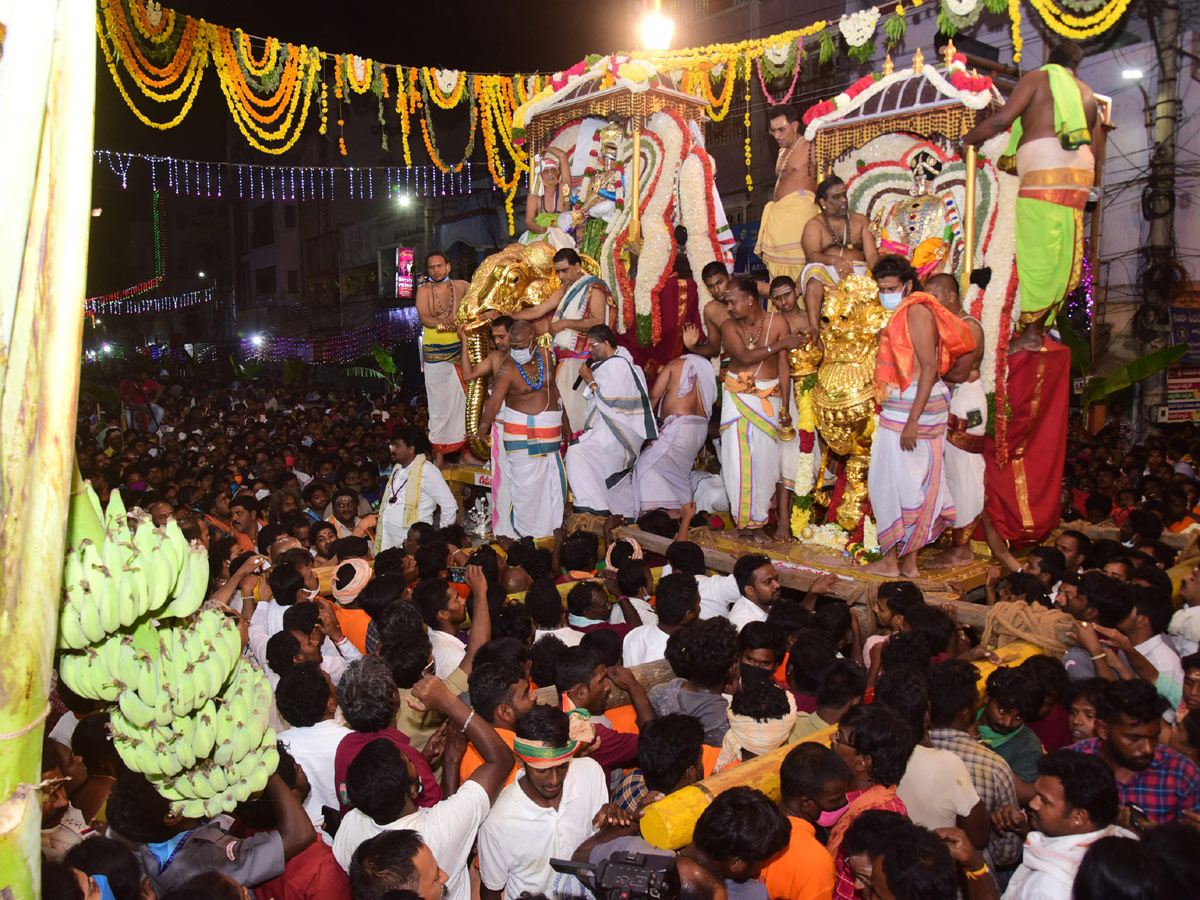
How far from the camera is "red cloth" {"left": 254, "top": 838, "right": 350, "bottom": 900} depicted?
8.36 ft

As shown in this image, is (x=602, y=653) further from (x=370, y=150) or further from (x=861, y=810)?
(x=370, y=150)

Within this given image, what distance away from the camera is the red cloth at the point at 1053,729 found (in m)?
3.66

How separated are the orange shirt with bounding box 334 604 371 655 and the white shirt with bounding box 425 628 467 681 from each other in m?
0.53

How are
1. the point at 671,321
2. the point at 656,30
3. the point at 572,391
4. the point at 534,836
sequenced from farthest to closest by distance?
the point at 656,30 < the point at 671,321 < the point at 572,391 < the point at 534,836

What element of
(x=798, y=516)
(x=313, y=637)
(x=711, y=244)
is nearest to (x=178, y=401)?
(x=711, y=244)

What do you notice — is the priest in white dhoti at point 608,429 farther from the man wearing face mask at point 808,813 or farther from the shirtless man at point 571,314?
the man wearing face mask at point 808,813

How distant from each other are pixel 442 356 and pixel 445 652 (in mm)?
5470

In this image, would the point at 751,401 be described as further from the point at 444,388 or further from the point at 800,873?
the point at 800,873

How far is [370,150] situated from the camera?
27375 mm

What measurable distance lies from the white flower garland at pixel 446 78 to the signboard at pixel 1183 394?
33.7 ft

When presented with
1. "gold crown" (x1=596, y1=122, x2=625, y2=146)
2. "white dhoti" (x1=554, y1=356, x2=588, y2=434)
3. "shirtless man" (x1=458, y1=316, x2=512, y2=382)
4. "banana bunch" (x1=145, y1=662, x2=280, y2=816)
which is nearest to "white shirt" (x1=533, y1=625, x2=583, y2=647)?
"banana bunch" (x1=145, y1=662, x2=280, y2=816)

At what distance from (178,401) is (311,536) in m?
13.3

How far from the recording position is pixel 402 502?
265 inches

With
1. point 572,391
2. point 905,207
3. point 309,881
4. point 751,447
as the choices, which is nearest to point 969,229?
point 905,207
